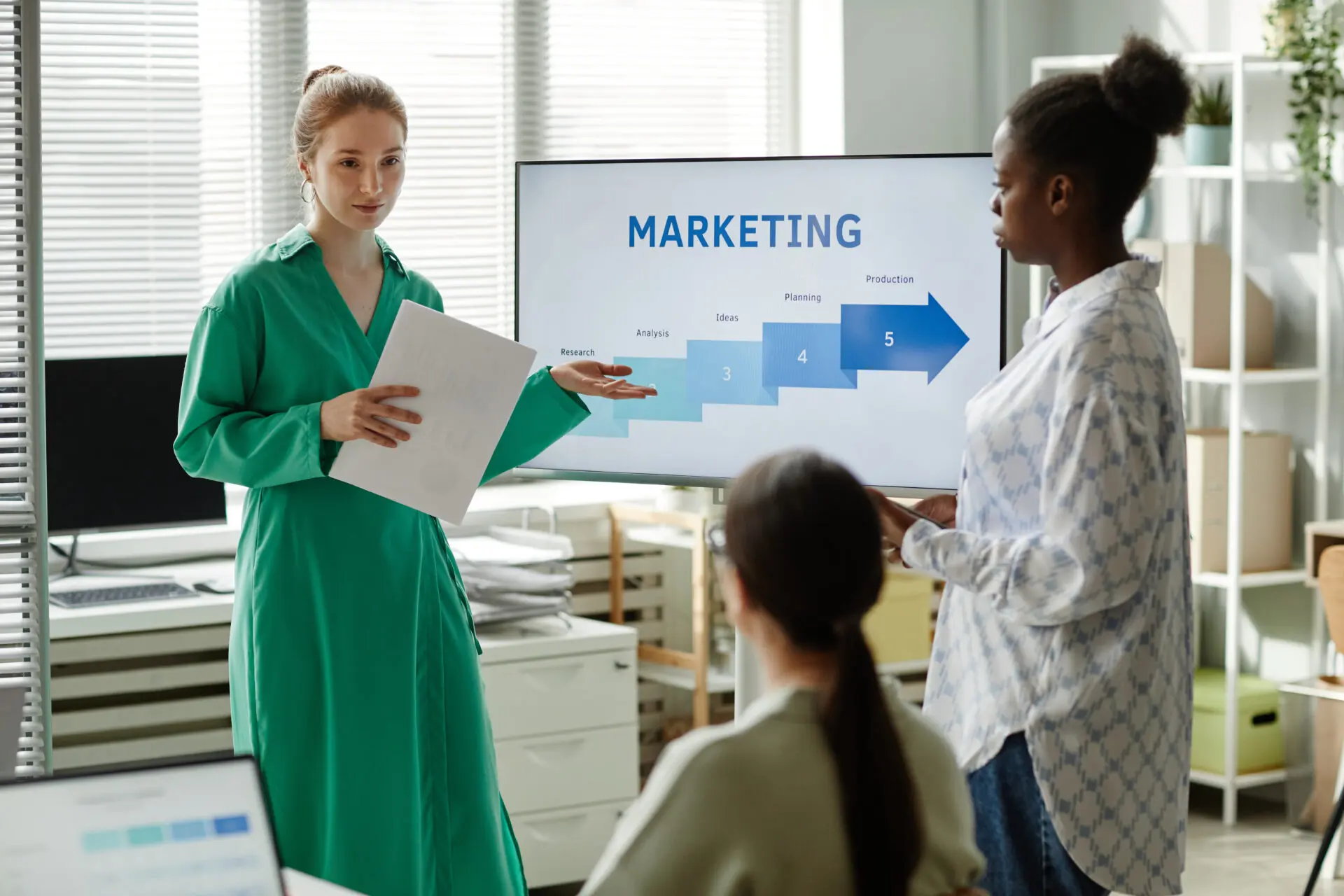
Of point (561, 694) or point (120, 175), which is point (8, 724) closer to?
point (561, 694)

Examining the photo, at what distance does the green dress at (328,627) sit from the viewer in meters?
2.13

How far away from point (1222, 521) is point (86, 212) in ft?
9.27

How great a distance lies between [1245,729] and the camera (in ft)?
13.0

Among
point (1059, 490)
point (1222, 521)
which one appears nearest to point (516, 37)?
A: point (1222, 521)

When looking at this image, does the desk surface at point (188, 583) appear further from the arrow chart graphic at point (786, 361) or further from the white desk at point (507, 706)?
the arrow chart graphic at point (786, 361)

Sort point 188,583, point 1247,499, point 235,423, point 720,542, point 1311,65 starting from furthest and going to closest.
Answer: point 1247,499 → point 1311,65 → point 188,583 → point 235,423 → point 720,542

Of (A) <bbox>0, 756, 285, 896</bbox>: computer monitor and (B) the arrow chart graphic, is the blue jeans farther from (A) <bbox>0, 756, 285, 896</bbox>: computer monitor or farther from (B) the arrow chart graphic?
(B) the arrow chart graphic

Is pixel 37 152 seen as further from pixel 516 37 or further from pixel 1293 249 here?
pixel 1293 249

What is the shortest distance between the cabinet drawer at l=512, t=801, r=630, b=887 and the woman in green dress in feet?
3.74

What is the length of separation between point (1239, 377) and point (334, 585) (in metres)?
2.53

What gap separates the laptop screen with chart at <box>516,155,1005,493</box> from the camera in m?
2.55

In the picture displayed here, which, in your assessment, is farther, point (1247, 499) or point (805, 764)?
point (1247, 499)

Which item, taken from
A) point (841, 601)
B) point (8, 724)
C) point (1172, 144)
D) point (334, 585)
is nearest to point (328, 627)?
point (334, 585)

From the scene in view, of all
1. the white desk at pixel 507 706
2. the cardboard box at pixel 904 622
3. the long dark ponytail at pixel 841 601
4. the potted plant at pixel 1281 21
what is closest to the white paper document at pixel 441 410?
the long dark ponytail at pixel 841 601
